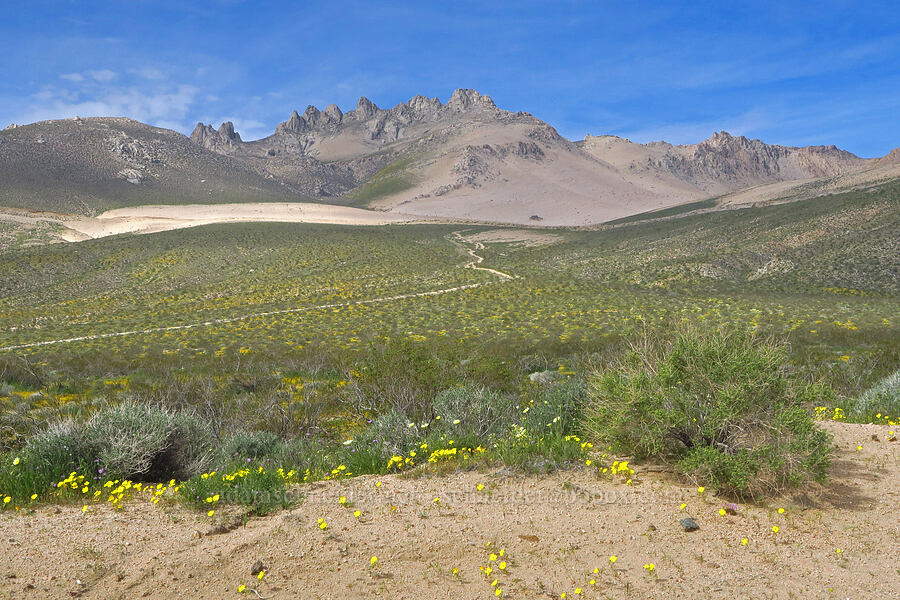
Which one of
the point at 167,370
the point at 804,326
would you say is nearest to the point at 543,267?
the point at 804,326

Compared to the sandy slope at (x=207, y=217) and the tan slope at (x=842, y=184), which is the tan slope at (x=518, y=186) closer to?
the sandy slope at (x=207, y=217)

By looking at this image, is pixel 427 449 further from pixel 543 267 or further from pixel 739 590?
pixel 543 267

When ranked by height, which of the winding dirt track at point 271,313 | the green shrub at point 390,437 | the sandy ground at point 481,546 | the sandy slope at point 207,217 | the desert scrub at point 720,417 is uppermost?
the sandy slope at point 207,217

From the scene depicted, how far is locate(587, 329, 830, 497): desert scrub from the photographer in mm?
5215

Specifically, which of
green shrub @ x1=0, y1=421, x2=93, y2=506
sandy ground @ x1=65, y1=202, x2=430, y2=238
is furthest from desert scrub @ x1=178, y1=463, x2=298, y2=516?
sandy ground @ x1=65, y1=202, x2=430, y2=238

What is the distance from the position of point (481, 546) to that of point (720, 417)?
260 cm

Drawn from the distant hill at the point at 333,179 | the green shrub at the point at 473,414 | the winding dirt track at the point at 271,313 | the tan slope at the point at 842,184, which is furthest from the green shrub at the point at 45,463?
the distant hill at the point at 333,179

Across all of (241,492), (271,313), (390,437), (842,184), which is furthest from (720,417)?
(842,184)

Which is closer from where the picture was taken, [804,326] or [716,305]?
[804,326]

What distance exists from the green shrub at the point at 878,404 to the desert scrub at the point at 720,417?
315 cm

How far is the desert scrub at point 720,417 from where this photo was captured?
17.1 feet

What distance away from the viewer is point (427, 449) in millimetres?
6547

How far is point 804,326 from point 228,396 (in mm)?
20227

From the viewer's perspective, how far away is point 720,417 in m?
5.42
